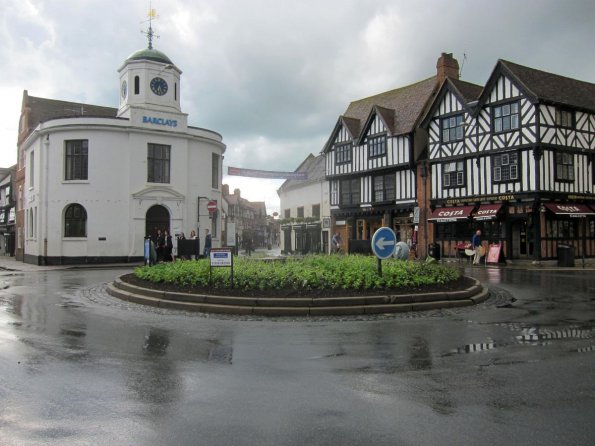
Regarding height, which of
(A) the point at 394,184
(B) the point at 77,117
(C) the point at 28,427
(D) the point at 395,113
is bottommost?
(C) the point at 28,427

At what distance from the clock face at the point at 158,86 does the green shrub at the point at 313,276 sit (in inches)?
747

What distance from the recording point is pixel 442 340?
25.0ft

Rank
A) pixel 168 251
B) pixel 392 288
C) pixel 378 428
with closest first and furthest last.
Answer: pixel 378 428 → pixel 392 288 → pixel 168 251

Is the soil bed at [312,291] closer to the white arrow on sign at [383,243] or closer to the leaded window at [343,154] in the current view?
the white arrow on sign at [383,243]

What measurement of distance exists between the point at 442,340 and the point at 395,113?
30218 mm

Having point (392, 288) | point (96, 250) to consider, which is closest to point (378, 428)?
point (392, 288)

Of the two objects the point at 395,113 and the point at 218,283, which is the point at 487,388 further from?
the point at 395,113

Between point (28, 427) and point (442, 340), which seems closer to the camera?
point (28, 427)

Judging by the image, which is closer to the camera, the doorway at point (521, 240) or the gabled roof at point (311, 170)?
the doorway at point (521, 240)

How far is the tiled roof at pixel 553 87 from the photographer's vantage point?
26531 mm

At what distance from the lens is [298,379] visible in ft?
18.5

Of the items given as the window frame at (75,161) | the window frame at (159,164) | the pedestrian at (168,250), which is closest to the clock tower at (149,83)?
the window frame at (159,164)

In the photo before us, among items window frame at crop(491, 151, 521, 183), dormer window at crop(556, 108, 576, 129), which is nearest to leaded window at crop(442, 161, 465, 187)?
window frame at crop(491, 151, 521, 183)

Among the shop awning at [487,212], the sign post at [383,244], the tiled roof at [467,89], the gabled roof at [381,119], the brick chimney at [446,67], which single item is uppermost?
the brick chimney at [446,67]
